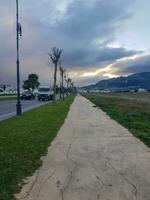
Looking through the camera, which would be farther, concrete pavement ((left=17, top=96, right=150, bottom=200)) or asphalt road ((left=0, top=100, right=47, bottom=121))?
asphalt road ((left=0, top=100, right=47, bottom=121))

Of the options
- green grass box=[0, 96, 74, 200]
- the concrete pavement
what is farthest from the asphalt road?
the concrete pavement

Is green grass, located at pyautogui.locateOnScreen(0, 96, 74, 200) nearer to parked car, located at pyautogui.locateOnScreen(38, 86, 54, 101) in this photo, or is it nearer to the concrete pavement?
the concrete pavement

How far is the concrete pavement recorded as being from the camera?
651cm

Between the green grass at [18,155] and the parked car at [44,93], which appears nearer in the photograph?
the green grass at [18,155]

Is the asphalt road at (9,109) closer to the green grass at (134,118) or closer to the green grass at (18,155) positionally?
the green grass at (134,118)

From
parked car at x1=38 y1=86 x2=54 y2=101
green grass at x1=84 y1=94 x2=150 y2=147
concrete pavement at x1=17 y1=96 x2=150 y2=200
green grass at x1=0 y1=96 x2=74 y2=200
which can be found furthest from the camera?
parked car at x1=38 y1=86 x2=54 y2=101

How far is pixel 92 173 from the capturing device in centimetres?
802

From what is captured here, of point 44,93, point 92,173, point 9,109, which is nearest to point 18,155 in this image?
point 92,173

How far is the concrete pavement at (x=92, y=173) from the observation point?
651 centimetres

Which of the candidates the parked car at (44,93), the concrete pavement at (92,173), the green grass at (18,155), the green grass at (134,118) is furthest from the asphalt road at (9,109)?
the parked car at (44,93)

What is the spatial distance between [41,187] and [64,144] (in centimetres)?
553

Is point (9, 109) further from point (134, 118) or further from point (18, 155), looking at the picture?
point (18, 155)

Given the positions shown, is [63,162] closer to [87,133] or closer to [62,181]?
[62,181]

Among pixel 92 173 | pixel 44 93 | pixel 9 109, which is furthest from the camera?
pixel 44 93
